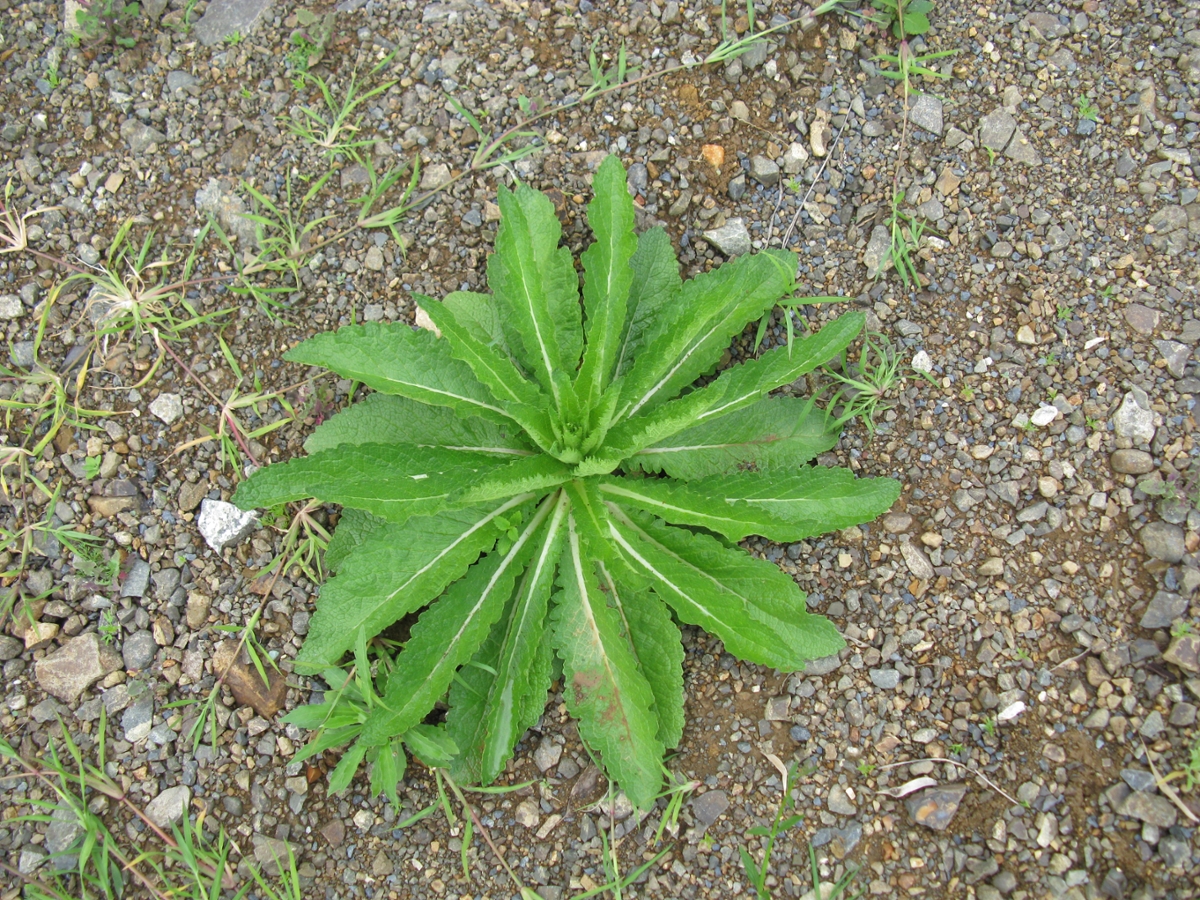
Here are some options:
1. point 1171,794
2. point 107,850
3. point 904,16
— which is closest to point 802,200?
point 904,16

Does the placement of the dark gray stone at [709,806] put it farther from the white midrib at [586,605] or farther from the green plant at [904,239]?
the green plant at [904,239]

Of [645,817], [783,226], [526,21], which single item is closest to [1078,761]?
[645,817]

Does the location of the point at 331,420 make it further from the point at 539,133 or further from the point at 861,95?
the point at 861,95

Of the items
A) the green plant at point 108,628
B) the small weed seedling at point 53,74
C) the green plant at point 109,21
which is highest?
the green plant at point 109,21

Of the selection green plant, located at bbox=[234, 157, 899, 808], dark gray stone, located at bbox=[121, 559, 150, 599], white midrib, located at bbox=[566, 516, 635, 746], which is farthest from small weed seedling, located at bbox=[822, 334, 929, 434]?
dark gray stone, located at bbox=[121, 559, 150, 599]

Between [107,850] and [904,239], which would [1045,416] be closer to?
[904,239]

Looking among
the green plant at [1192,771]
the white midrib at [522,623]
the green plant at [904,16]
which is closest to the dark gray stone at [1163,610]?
the green plant at [1192,771]
